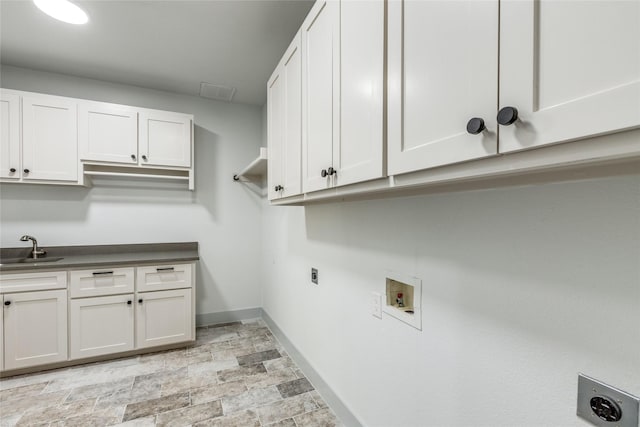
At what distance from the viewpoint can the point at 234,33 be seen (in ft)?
6.94

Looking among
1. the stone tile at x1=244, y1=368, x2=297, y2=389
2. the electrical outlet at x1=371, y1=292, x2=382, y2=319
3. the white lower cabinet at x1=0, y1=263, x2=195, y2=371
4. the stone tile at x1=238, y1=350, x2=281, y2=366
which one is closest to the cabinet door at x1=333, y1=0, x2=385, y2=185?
the electrical outlet at x1=371, y1=292, x2=382, y2=319

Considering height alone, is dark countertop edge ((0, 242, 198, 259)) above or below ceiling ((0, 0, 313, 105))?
below

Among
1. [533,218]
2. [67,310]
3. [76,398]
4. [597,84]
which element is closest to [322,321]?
[533,218]

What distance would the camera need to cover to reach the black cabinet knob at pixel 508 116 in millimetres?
566

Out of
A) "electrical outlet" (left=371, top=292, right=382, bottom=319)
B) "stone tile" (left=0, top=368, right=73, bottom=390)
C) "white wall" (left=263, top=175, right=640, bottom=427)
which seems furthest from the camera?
"stone tile" (left=0, top=368, right=73, bottom=390)

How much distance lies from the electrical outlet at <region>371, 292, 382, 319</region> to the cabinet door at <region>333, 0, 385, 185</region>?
64 centimetres

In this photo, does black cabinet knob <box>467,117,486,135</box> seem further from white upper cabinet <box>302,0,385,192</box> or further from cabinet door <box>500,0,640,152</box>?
white upper cabinet <box>302,0,385,192</box>

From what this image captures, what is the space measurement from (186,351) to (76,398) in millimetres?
810

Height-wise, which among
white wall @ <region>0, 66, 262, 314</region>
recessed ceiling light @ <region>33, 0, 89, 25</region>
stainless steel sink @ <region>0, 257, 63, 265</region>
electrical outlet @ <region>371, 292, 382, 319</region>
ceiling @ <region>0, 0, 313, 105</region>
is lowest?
electrical outlet @ <region>371, 292, 382, 319</region>

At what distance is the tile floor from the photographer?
1800 mm

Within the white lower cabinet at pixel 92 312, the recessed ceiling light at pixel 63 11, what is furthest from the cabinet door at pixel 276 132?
the white lower cabinet at pixel 92 312

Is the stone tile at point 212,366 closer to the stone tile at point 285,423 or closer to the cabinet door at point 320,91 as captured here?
the stone tile at point 285,423

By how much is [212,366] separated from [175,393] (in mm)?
380

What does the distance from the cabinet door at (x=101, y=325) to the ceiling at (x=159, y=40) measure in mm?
2013
